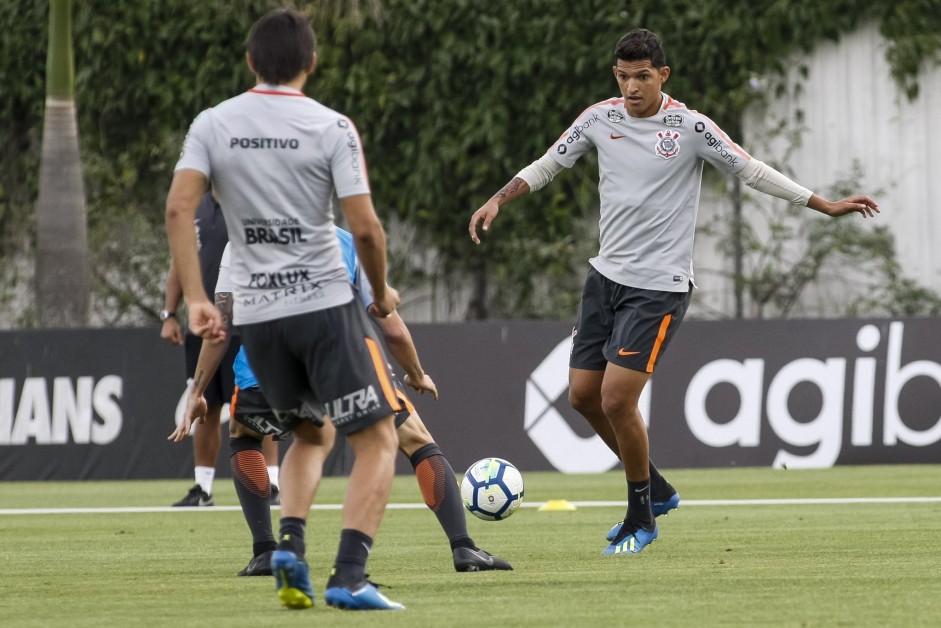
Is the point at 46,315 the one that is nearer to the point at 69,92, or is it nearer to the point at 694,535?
the point at 69,92

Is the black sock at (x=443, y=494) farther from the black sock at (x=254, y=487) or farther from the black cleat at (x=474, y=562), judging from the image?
the black sock at (x=254, y=487)

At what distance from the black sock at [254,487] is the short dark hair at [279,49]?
6.92 ft

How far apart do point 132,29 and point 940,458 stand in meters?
12.9

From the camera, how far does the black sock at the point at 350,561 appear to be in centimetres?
520

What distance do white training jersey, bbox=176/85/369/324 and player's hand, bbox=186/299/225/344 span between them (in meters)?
0.17

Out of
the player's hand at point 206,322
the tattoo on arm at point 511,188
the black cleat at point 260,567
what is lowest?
the black cleat at point 260,567

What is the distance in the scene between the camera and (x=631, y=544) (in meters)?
7.44

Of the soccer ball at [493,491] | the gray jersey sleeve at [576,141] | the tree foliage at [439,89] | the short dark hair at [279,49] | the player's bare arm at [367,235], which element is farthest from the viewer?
the tree foliage at [439,89]

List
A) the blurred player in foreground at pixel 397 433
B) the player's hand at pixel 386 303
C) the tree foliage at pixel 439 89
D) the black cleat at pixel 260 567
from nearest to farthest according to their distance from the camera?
the player's hand at pixel 386 303 → the blurred player in foreground at pixel 397 433 → the black cleat at pixel 260 567 → the tree foliage at pixel 439 89

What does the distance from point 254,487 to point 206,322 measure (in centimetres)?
186

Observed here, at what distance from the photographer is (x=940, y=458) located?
45.5ft

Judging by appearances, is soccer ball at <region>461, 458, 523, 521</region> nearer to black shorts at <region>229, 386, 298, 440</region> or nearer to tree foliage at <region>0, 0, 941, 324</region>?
black shorts at <region>229, 386, 298, 440</region>

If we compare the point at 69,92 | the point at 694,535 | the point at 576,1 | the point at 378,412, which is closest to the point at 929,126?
the point at 576,1

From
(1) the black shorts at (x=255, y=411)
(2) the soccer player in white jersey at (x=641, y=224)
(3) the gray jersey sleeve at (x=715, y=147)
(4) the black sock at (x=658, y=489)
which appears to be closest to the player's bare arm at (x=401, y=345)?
(1) the black shorts at (x=255, y=411)
